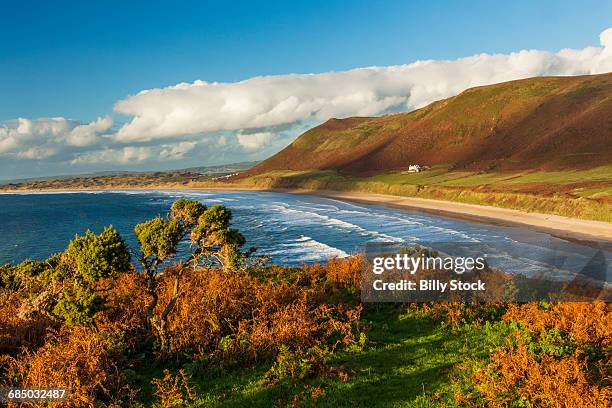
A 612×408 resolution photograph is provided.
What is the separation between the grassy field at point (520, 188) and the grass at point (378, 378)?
52571 mm

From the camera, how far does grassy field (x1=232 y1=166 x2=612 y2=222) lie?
60250 mm

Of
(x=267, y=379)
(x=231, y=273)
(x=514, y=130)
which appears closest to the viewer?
(x=267, y=379)

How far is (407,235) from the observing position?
53.6m

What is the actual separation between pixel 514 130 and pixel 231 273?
15677 centimetres

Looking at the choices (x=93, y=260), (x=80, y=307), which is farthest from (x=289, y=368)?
(x=93, y=260)

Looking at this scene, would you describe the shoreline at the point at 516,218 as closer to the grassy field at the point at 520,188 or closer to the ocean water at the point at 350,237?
the grassy field at the point at 520,188

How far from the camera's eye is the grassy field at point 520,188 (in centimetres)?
6025

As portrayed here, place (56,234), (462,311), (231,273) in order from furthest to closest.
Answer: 1. (56,234)
2. (231,273)
3. (462,311)

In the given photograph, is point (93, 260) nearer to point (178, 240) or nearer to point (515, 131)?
point (178, 240)

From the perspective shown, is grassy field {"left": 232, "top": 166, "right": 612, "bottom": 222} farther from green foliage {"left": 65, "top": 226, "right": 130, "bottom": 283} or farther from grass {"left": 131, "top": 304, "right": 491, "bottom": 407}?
green foliage {"left": 65, "top": 226, "right": 130, "bottom": 283}

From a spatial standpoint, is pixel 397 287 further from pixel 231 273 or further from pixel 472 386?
pixel 472 386

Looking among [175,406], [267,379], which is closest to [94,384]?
[175,406]

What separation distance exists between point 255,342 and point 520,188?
261 feet

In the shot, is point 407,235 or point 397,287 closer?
point 397,287
